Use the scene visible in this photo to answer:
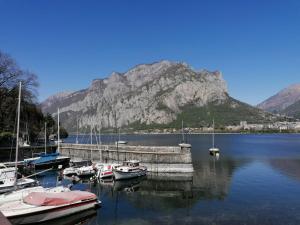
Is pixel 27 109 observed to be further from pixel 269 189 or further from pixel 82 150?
pixel 269 189

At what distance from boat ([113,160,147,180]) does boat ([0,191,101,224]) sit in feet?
68.6

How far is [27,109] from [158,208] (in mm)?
65445

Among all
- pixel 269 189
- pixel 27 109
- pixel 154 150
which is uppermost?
pixel 27 109

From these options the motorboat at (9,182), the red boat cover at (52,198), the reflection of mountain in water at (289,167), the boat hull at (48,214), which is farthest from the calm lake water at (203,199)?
the motorboat at (9,182)

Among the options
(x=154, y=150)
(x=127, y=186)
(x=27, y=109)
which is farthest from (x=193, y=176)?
(x=27, y=109)

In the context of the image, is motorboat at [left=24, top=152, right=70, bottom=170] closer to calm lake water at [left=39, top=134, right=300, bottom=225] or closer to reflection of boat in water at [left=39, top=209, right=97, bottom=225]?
calm lake water at [left=39, top=134, right=300, bottom=225]

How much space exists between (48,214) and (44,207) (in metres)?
0.94

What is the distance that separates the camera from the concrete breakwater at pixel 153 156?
63.1 meters

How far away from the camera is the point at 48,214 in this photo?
108ft

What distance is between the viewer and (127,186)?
5375cm

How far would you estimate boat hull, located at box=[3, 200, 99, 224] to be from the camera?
103 feet

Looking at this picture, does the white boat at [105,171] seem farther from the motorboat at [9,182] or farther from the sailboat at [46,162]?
the sailboat at [46,162]

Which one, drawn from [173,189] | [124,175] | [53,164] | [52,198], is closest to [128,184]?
A: [124,175]

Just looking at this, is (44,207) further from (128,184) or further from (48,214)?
(128,184)
